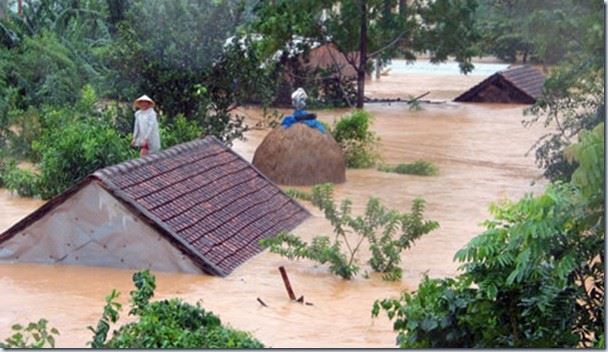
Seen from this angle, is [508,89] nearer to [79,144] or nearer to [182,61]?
[182,61]

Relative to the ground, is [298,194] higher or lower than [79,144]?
lower

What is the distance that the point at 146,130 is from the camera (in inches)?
550

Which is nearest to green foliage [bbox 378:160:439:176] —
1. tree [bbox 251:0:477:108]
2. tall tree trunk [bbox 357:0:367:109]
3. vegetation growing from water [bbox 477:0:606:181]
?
vegetation growing from water [bbox 477:0:606:181]

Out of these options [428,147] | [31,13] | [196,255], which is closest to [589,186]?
[196,255]

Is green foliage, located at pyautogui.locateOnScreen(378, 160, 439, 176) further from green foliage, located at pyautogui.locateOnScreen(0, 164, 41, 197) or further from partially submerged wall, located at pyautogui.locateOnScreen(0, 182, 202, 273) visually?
partially submerged wall, located at pyautogui.locateOnScreen(0, 182, 202, 273)

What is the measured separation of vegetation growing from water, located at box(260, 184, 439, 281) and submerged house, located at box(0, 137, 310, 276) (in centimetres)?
51

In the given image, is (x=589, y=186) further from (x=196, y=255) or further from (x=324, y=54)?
(x=324, y=54)

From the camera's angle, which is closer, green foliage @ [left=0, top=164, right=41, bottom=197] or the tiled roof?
green foliage @ [left=0, top=164, right=41, bottom=197]

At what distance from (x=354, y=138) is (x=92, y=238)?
7.67 metres

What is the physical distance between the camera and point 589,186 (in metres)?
5.74

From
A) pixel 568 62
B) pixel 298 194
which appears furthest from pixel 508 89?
pixel 298 194

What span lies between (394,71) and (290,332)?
91.4 ft

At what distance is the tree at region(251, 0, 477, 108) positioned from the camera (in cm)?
2483

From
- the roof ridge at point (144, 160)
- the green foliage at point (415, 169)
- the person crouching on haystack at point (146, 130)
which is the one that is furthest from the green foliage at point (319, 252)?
the green foliage at point (415, 169)
